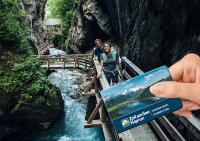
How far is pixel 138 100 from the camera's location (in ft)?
3.78

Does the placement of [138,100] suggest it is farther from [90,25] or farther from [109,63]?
[90,25]

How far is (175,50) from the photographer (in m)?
7.58

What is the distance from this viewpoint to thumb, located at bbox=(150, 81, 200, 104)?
3.27 feet

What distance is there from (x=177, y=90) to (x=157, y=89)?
0.07 meters

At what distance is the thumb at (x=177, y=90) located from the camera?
1.00 metres

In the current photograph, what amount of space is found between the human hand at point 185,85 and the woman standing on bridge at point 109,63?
6.37 meters

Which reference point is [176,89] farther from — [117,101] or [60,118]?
[60,118]

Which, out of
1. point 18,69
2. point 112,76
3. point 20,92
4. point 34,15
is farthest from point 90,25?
point 112,76

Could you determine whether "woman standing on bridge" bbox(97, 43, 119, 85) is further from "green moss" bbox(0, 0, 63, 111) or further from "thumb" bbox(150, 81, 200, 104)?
"green moss" bbox(0, 0, 63, 111)

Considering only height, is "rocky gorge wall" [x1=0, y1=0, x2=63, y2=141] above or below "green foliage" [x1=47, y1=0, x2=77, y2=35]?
below

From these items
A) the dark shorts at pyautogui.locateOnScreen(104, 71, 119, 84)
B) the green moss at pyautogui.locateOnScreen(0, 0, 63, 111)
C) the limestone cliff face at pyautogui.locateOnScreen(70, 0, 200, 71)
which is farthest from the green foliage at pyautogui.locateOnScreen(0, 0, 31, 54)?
the dark shorts at pyautogui.locateOnScreen(104, 71, 119, 84)

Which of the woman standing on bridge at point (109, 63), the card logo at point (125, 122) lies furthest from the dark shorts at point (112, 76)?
the card logo at point (125, 122)

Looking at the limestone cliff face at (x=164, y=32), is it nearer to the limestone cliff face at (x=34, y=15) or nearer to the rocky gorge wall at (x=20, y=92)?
the rocky gorge wall at (x=20, y=92)

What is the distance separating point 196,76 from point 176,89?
90 millimetres
